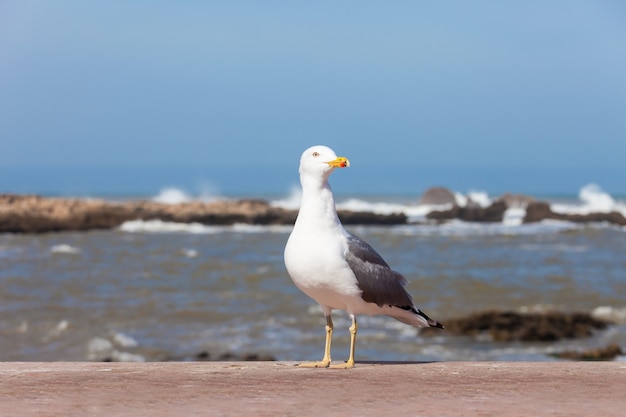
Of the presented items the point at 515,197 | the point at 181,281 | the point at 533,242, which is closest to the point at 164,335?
the point at 181,281

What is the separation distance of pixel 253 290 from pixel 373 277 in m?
15.3

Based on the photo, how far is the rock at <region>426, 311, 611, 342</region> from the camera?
49.6 ft

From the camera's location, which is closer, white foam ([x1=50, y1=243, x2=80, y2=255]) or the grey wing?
the grey wing

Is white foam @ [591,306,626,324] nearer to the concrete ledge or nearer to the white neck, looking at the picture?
the concrete ledge

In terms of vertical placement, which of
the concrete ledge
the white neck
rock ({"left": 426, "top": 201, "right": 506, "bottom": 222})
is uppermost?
rock ({"left": 426, "top": 201, "right": 506, "bottom": 222})

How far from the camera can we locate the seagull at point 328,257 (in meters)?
5.40

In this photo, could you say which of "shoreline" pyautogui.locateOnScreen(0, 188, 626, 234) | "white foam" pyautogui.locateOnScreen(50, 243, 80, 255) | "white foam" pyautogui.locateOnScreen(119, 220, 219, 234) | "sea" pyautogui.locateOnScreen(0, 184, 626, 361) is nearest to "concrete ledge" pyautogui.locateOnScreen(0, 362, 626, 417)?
"sea" pyautogui.locateOnScreen(0, 184, 626, 361)

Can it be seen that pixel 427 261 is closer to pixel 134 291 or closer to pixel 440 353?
pixel 134 291

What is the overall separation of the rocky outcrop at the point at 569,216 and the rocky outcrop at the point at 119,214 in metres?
5.02

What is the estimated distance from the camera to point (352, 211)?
39.2 meters

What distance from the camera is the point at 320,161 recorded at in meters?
5.54

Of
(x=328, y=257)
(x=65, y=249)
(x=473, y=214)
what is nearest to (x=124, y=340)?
(x=328, y=257)

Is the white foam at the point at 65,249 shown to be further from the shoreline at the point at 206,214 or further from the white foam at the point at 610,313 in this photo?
the white foam at the point at 610,313

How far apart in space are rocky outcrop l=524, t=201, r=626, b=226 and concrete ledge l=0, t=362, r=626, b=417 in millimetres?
33967
